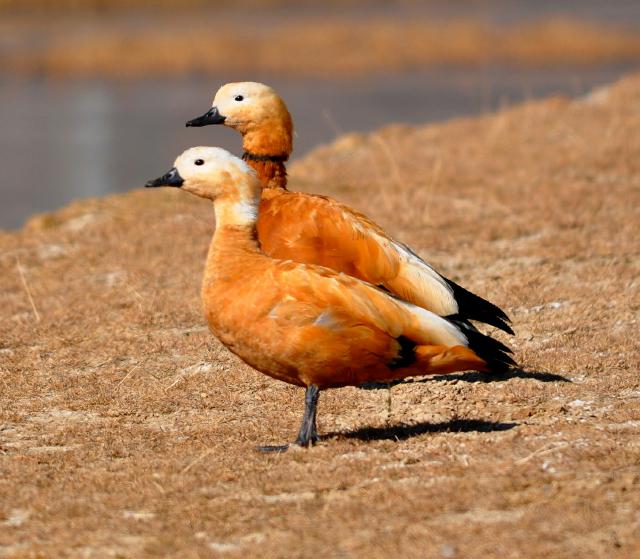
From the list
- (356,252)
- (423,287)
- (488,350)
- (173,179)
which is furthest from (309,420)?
(173,179)

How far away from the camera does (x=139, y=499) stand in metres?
5.17

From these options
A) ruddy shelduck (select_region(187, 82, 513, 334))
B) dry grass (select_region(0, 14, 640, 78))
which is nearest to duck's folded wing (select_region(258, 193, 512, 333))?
ruddy shelduck (select_region(187, 82, 513, 334))

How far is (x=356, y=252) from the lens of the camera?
6.62 m

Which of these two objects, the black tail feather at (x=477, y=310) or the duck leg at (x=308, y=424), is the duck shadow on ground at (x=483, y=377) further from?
the duck leg at (x=308, y=424)

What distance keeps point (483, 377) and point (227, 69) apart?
862 inches

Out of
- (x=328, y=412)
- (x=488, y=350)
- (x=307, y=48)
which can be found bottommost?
(x=328, y=412)

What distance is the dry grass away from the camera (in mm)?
28125

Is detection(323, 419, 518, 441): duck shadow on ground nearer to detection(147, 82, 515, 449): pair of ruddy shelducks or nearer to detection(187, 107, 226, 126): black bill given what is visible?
detection(147, 82, 515, 449): pair of ruddy shelducks

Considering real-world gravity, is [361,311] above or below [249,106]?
below

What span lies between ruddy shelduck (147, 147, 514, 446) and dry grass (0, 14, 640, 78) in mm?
21987

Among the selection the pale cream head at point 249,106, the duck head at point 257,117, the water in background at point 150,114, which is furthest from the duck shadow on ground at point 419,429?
the water in background at point 150,114

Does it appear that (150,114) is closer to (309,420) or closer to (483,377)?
(483,377)

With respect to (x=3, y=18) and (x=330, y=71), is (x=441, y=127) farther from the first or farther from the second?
(x=3, y=18)

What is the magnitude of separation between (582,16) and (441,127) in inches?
907
